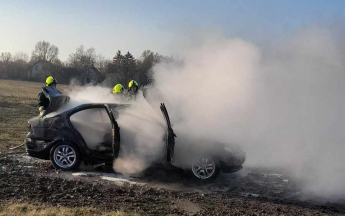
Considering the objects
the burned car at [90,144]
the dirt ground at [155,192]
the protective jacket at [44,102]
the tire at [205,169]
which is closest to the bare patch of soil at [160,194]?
the dirt ground at [155,192]

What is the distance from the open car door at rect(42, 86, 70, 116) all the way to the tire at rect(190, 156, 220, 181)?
3598mm

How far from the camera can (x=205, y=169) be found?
7.32 m

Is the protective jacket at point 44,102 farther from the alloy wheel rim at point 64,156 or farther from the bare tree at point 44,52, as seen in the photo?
the bare tree at point 44,52

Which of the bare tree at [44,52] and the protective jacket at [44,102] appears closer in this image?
the protective jacket at [44,102]

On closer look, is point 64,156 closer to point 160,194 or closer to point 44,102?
point 44,102

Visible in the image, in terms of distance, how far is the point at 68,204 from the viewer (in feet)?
17.3

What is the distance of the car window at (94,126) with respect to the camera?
754 centimetres

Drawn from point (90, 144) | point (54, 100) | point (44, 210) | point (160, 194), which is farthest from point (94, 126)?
point (44, 210)

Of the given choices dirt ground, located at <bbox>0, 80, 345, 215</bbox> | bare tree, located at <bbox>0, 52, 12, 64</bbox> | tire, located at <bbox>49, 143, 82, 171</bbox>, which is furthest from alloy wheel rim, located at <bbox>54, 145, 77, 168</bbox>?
bare tree, located at <bbox>0, 52, 12, 64</bbox>

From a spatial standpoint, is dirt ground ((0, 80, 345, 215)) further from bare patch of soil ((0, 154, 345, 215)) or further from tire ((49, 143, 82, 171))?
tire ((49, 143, 82, 171))

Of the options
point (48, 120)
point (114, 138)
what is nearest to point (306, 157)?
point (114, 138)

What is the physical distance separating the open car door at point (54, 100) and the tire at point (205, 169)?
360 centimetres

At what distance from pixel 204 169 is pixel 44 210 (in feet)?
11.4

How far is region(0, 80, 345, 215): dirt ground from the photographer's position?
17.9 ft
